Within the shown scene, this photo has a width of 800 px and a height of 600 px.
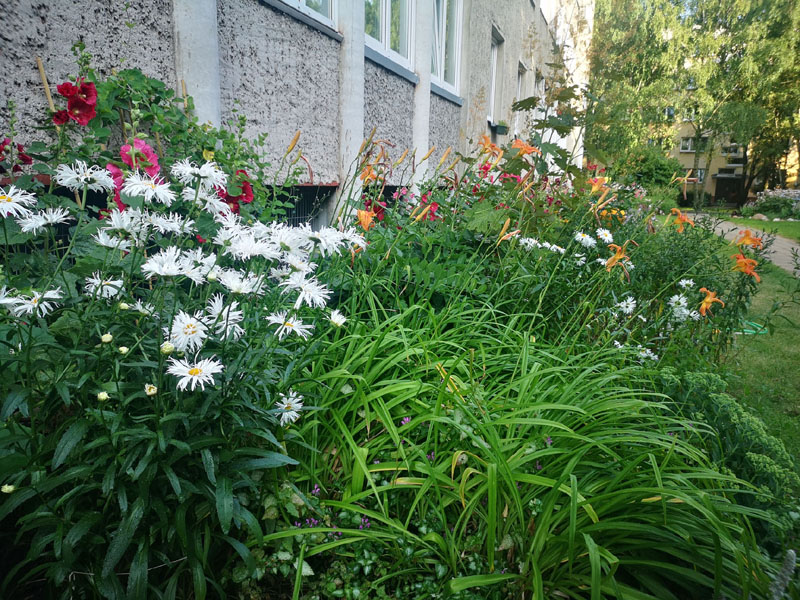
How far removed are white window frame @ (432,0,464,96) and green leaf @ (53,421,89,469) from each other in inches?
238

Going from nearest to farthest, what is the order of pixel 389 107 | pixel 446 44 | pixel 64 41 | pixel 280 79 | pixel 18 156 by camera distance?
1. pixel 18 156
2. pixel 64 41
3. pixel 280 79
4. pixel 389 107
5. pixel 446 44

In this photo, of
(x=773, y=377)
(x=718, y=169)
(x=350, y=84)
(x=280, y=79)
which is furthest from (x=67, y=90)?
(x=718, y=169)

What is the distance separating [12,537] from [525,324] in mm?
2122

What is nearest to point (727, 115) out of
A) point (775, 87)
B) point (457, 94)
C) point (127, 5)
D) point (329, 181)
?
point (775, 87)

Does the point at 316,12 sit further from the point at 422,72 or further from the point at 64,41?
the point at 64,41

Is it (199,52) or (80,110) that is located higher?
(199,52)

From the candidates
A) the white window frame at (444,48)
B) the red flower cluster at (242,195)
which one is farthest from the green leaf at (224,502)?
the white window frame at (444,48)

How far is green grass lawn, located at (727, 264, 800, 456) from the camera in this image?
260 cm

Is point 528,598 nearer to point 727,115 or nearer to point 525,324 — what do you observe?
point 525,324

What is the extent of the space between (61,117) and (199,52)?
0.92 metres

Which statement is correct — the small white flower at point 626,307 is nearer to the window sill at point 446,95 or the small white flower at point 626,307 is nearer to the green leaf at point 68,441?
the green leaf at point 68,441

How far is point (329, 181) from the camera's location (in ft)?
14.1

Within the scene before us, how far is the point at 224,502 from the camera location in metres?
1.13

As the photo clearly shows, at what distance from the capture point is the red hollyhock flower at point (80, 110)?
2104 mm
